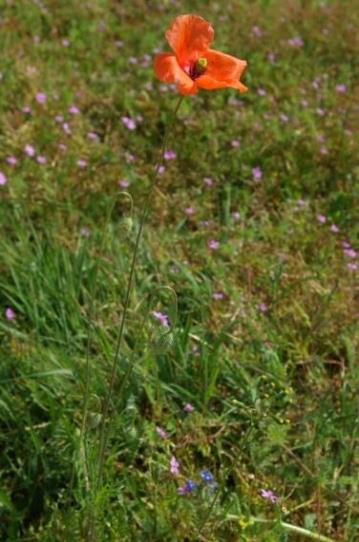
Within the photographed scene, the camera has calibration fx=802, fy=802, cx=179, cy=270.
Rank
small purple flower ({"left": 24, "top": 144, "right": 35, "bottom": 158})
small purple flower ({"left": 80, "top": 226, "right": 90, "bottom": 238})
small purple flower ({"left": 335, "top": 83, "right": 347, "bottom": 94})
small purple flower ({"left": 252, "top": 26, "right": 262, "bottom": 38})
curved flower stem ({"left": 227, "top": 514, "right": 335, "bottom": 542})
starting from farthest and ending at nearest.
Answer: small purple flower ({"left": 252, "top": 26, "right": 262, "bottom": 38})
small purple flower ({"left": 335, "top": 83, "right": 347, "bottom": 94})
small purple flower ({"left": 24, "top": 144, "right": 35, "bottom": 158})
small purple flower ({"left": 80, "top": 226, "right": 90, "bottom": 238})
curved flower stem ({"left": 227, "top": 514, "right": 335, "bottom": 542})

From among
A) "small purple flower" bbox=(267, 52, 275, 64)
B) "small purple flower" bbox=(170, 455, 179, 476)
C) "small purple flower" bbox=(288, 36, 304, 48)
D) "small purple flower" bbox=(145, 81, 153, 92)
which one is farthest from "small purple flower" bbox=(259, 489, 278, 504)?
"small purple flower" bbox=(288, 36, 304, 48)

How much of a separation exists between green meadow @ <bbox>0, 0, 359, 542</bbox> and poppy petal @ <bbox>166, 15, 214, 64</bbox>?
0.32 m

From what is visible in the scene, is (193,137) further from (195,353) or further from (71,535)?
(71,535)

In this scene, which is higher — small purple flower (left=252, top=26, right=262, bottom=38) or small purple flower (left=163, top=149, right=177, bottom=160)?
small purple flower (left=252, top=26, right=262, bottom=38)

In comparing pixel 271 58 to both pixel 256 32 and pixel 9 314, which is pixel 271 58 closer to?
pixel 256 32

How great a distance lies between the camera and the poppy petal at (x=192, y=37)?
173cm

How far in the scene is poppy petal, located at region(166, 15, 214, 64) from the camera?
1729 millimetres

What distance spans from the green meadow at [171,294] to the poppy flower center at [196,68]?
0.28 m

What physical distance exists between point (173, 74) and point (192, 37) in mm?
171

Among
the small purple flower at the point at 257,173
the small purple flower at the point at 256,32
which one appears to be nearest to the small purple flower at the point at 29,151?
the small purple flower at the point at 257,173

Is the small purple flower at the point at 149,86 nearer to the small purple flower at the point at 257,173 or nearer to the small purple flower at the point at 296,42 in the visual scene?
the small purple flower at the point at 257,173

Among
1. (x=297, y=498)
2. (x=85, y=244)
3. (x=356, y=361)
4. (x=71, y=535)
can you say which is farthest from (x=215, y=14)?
(x=71, y=535)

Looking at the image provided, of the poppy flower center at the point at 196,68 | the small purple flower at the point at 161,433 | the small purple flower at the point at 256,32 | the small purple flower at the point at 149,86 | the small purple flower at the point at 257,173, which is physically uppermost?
the poppy flower center at the point at 196,68

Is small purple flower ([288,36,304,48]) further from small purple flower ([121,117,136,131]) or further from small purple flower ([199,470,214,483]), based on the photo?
small purple flower ([199,470,214,483])
